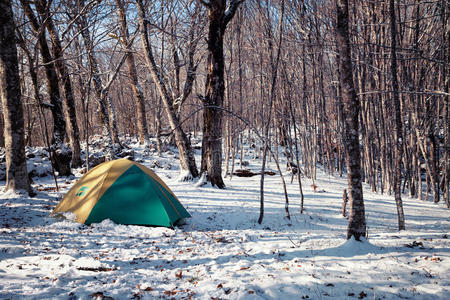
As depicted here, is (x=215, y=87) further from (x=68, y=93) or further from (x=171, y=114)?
(x=68, y=93)

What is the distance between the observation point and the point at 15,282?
3.04 m

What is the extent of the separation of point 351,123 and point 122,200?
5087 millimetres

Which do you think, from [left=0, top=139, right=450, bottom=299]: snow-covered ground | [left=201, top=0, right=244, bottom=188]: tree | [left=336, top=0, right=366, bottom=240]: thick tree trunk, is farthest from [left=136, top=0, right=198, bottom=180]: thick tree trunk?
[left=336, top=0, right=366, bottom=240]: thick tree trunk

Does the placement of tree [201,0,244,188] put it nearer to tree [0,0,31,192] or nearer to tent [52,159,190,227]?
tent [52,159,190,227]

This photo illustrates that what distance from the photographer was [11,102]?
6.49 m

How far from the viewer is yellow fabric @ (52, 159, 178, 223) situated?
19.4 ft

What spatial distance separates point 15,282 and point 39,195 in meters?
4.82

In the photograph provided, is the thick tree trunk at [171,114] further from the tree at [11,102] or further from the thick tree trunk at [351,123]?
the thick tree trunk at [351,123]

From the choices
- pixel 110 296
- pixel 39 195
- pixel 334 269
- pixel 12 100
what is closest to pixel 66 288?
pixel 110 296

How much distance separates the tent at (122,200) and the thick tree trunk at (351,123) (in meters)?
3.80

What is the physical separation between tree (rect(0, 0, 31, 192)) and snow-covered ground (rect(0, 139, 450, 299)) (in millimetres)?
605

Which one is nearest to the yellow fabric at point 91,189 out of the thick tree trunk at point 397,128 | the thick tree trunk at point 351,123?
the thick tree trunk at point 351,123

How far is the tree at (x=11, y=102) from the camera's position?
638 cm

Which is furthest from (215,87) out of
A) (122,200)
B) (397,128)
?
(397,128)
